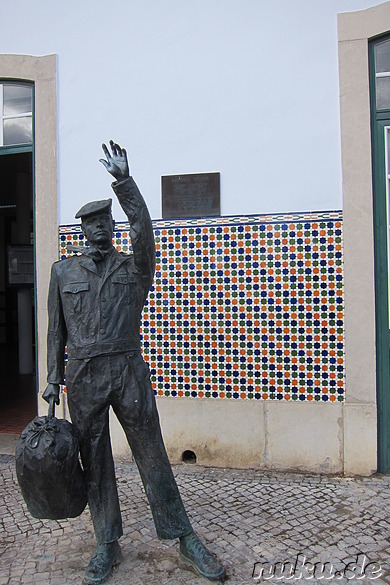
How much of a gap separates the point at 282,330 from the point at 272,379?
17.8 inches

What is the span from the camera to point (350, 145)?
4664mm

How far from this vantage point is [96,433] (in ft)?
10.1

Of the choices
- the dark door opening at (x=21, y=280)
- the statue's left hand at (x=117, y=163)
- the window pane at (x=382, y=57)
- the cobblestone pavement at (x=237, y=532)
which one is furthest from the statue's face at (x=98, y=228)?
the dark door opening at (x=21, y=280)

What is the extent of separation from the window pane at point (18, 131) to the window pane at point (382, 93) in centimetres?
347

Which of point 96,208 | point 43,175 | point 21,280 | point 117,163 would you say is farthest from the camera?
point 21,280

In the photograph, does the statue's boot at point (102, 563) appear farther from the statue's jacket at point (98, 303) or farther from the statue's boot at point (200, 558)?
the statue's jacket at point (98, 303)

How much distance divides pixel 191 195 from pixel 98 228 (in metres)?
2.09

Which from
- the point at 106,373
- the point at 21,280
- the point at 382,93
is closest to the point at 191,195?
the point at 382,93

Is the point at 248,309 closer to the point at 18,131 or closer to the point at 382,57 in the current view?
the point at 382,57

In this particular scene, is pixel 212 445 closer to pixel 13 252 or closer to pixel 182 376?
pixel 182 376

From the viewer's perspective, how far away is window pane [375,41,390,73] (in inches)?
187

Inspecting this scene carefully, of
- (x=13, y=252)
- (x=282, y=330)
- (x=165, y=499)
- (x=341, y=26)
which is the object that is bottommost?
(x=165, y=499)

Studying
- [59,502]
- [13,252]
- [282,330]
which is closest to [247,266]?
[282,330]

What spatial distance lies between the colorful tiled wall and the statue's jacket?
6.10 feet
